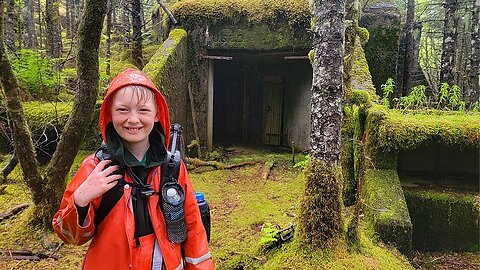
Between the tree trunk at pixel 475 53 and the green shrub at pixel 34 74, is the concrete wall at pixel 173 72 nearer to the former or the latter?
the green shrub at pixel 34 74

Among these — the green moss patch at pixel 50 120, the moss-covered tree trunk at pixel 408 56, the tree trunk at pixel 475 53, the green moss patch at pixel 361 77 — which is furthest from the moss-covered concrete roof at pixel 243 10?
the moss-covered tree trunk at pixel 408 56

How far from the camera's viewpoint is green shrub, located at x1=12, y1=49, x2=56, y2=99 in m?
7.54

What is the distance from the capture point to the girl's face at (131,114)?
72.6 inches

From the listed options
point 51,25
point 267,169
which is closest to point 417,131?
point 267,169

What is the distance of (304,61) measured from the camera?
10391 millimetres

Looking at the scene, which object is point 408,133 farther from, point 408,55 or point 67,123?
point 408,55

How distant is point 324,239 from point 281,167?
223 inches

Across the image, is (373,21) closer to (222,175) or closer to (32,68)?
(222,175)

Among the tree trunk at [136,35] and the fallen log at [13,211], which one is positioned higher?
the tree trunk at [136,35]

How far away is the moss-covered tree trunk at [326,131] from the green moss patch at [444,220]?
8.84 feet

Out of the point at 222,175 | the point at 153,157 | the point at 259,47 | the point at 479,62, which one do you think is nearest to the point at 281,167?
the point at 222,175

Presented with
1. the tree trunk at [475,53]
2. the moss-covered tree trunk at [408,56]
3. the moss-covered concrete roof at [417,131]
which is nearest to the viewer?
the moss-covered concrete roof at [417,131]

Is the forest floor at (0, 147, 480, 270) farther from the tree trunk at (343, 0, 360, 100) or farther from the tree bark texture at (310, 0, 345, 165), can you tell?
the tree trunk at (343, 0, 360, 100)

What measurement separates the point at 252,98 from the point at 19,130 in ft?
33.5
